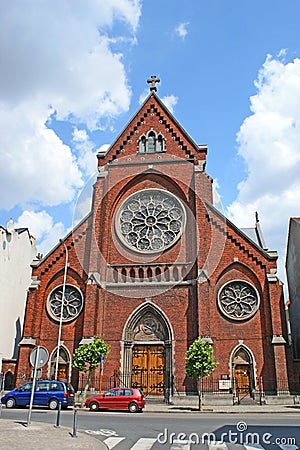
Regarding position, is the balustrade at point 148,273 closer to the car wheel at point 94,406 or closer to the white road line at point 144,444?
the car wheel at point 94,406

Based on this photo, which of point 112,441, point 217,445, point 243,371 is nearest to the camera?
point 217,445

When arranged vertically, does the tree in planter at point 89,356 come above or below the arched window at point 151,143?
below

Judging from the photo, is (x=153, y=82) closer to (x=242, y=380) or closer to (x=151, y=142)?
(x=151, y=142)

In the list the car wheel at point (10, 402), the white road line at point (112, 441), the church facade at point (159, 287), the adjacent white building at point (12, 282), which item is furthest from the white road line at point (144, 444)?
the adjacent white building at point (12, 282)

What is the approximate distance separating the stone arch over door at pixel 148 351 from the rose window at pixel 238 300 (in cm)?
412

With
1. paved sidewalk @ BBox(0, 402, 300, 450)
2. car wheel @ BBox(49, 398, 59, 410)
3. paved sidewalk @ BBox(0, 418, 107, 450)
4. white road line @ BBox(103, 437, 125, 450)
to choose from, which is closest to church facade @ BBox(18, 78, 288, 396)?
car wheel @ BBox(49, 398, 59, 410)

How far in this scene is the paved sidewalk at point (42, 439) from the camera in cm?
994

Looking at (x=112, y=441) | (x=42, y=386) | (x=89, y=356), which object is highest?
(x=89, y=356)

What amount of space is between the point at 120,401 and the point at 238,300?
447 inches

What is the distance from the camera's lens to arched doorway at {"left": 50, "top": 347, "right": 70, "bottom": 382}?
95.8 feet

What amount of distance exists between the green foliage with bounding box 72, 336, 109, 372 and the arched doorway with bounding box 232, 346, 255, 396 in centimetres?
855

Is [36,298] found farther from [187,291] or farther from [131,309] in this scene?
[187,291]

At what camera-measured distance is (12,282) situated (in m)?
35.9

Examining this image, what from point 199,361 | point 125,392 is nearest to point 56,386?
point 125,392
